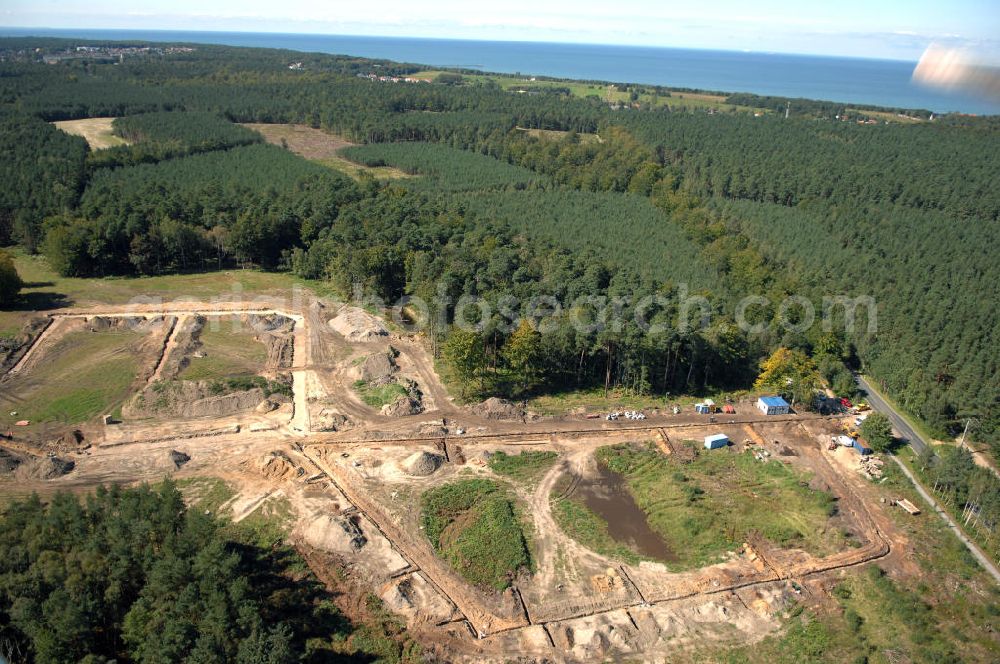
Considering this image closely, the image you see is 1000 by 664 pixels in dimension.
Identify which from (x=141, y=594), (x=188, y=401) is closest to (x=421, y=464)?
(x=141, y=594)

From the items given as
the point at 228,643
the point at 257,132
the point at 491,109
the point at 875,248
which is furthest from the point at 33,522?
the point at 491,109

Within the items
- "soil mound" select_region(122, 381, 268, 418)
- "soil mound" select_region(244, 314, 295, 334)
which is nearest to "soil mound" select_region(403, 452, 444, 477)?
"soil mound" select_region(122, 381, 268, 418)

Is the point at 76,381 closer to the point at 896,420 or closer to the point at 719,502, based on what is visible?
the point at 719,502

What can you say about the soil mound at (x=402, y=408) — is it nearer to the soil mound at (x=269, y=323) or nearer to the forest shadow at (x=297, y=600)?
the forest shadow at (x=297, y=600)

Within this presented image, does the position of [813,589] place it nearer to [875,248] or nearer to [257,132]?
[875,248]

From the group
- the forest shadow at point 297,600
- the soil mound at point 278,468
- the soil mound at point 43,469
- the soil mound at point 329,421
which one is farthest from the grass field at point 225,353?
the forest shadow at point 297,600

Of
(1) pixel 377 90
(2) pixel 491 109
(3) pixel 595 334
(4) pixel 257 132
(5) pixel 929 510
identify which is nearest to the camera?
(5) pixel 929 510

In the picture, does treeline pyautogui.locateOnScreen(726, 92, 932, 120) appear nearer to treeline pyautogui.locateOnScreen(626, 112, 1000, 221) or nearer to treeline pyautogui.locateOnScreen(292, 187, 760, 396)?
treeline pyautogui.locateOnScreen(626, 112, 1000, 221)
